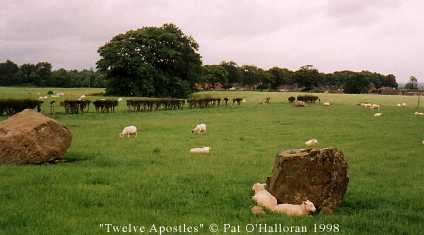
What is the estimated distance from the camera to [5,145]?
15.9m

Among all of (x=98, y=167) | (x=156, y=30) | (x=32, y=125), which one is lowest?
(x=98, y=167)

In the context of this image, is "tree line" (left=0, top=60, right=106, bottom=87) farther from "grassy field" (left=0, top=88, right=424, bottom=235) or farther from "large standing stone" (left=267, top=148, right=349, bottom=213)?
"large standing stone" (left=267, top=148, right=349, bottom=213)

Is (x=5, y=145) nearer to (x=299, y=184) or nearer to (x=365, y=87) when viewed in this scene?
(x=299, y=184)

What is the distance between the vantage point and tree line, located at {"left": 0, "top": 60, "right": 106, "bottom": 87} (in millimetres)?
150875

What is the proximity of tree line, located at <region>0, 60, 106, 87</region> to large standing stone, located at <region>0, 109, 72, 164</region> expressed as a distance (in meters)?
136

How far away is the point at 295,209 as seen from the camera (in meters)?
10.0

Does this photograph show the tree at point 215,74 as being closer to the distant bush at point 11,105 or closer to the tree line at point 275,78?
the tree line at point 275,78

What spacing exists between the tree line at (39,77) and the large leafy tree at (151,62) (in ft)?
199

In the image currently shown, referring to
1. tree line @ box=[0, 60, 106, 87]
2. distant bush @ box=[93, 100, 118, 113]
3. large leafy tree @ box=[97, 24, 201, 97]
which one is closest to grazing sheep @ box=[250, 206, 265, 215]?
distant bush @ box=[93, 100, 118, 113]

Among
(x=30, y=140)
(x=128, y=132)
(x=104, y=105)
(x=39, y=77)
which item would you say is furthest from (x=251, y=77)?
(x=30, y=140)

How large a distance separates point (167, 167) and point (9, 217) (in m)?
6.98

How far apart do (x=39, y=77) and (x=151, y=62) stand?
75.9 m

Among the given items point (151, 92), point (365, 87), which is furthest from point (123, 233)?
point (365, 87)

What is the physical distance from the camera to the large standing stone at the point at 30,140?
15.8 m
